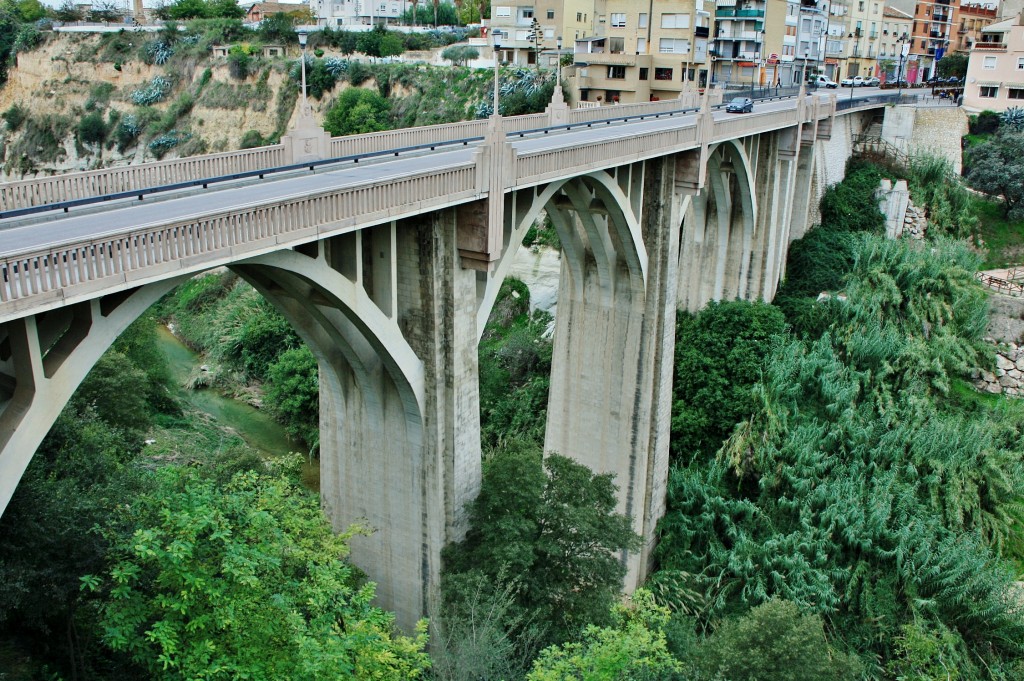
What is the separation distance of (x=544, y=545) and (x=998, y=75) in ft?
151

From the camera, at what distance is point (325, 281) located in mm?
13414

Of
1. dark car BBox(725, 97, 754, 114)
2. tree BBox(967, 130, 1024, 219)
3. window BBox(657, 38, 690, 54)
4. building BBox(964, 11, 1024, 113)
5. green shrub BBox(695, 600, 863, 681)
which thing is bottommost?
green shrub BBox(695, 600, 863, 681)

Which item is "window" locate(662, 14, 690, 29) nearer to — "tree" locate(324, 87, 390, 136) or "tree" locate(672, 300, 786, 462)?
"tree" locate(324, 87, 390, 136)

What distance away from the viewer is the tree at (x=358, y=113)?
64938 millimetres

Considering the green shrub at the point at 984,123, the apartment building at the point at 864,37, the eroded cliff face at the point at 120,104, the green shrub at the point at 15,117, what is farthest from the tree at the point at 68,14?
the green shrub at the point at 984,123

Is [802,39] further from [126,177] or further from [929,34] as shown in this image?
[126,177]

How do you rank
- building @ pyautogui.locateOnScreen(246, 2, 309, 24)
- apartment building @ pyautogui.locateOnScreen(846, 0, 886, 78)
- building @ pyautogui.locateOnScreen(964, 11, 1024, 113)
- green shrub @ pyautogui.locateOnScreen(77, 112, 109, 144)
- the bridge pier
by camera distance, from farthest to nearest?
1. building @ pyautogui.locateOnScreen(246, 2, 309, 24)
2. apartment building @ pyautogui.locateOnScreen(846, 0, 886, 78)
3. green shrub @ pyautogui.locateOnScreen(77, 112, 109, 144)
4. building @ pyautogui.locateOnScreen(964, 11, 1024, 113)
5. the bridge pier

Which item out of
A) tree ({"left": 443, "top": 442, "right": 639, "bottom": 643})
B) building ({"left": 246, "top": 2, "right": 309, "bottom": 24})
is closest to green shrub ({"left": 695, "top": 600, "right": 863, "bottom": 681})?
tree ({"left": 443, "top": 442, "right": 639, "bottom": 643})

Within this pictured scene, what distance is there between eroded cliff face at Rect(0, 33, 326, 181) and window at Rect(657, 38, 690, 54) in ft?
94.5

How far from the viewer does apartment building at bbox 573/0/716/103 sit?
61031 mm

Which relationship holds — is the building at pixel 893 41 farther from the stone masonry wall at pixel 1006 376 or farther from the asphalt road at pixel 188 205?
the asphalt road at pixel 188 205

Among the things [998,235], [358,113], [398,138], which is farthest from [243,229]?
[358,113]

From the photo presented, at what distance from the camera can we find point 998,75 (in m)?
49.5

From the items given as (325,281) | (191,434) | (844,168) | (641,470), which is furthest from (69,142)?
(325,281)
